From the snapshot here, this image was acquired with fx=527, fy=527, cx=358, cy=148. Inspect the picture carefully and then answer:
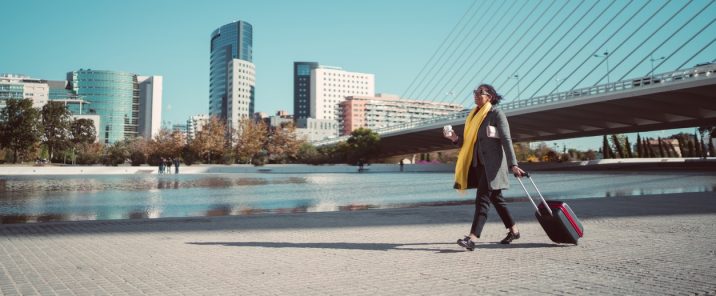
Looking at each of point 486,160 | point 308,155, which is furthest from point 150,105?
point 486,160

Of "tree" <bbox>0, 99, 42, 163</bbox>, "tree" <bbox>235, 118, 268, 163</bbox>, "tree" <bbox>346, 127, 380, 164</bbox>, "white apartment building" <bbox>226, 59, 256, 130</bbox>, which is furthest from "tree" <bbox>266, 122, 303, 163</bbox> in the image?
"white apartment building" <bbox>226, 59, 256, 130</bbox>

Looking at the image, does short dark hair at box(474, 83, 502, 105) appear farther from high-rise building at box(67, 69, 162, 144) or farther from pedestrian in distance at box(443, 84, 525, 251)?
high-rise building at box(67, 69, 162, 144)

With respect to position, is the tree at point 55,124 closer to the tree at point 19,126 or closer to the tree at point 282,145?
the tree at point 19,126

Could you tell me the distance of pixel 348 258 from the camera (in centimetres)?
468

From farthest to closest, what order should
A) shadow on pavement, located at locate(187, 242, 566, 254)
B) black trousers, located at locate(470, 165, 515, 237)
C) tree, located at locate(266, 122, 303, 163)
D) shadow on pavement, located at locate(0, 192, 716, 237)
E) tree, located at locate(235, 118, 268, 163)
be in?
1. tree, located at locate(266, 122, 303, 163)
2. tree, located at locate(235, 118, 268, 163)
3. shadow on pavement, located at locate(0, 192, 716, 237)
4. black trousers, located at locate(470, 165, 515, 237)
5. shadow on pavement, located at locate(187, 242, 566, 254)

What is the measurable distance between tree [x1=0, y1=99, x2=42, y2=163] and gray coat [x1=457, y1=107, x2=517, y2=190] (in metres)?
55.3

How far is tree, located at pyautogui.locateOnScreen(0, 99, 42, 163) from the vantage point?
5012 cm

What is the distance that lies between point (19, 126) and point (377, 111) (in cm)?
13455

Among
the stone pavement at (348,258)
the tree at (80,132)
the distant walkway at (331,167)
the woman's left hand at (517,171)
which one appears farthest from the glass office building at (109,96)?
the woman's left hand at (517,171)

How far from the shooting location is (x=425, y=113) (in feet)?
605

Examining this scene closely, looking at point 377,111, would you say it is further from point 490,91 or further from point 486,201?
point 486,201

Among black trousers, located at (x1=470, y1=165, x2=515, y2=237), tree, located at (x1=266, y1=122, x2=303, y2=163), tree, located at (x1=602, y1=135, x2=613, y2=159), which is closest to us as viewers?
black trousers, located at (x1=470, y1=165, x2=515, y2=237)

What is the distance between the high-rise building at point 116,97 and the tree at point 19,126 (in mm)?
118578

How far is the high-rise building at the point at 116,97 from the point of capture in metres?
166
